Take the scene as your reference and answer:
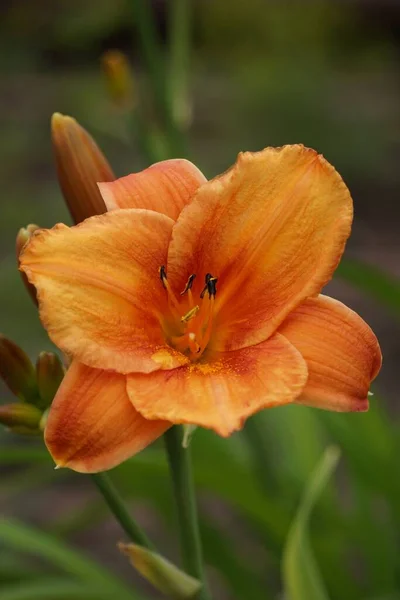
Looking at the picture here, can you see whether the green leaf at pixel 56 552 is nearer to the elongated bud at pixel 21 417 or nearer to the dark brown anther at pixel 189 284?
the elongated bud at pixel 21 417

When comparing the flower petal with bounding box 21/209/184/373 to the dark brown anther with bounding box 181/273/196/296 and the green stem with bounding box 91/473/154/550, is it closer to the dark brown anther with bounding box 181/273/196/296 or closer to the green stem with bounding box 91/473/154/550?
the dark brown anther with bounding box 181/273/196/296

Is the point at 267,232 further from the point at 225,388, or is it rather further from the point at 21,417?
the point at 21,417

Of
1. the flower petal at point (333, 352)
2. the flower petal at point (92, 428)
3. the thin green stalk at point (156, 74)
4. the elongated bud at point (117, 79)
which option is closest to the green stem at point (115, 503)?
the flower petal at point (92, 428)

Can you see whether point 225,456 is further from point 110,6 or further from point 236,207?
point 110,6

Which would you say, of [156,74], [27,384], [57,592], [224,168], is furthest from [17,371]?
[224,168]

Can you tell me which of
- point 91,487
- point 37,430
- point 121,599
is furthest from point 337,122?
point 37,430
